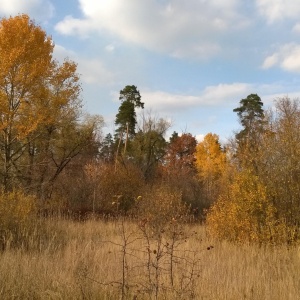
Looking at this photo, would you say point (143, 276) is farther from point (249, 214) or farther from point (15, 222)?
point (249, 214)

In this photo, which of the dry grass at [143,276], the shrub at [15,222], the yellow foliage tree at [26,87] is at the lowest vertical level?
the dry grass at [143,276]

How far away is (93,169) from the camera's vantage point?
23.4 meters

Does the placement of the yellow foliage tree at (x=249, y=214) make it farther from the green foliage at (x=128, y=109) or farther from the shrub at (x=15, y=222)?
the green foliage at (x=128, y=109)

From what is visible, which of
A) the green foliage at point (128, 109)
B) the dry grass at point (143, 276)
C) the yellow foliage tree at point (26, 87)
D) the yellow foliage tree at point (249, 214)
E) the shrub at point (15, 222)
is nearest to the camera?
the dry grass at point (143, 276)

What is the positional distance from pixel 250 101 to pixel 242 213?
29.8 metres

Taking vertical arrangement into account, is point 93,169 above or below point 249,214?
above

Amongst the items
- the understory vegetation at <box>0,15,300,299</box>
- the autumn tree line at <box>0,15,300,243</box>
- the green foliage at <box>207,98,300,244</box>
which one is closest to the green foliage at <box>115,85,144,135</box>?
the autumn tree line at <box>0,15,300,243</box>

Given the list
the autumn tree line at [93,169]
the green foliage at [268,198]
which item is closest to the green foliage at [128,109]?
the autumn tree line at [93,169]

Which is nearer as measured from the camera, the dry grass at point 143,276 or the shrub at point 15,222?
the dry grass at point 143,276

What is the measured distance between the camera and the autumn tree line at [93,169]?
9570 millimetres

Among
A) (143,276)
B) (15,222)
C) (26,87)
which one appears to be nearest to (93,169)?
(26,87)

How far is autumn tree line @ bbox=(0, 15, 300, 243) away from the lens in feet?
31.4

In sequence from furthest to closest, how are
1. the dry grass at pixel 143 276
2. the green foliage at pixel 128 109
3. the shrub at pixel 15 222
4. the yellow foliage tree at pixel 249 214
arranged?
the green foliage at pixel 128 109
the yellow foliage tree at pixel 249 214
the shrub at pixel 15 222
the dry grass at pixel 143 276

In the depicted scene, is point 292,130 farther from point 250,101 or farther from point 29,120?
point 250,101
